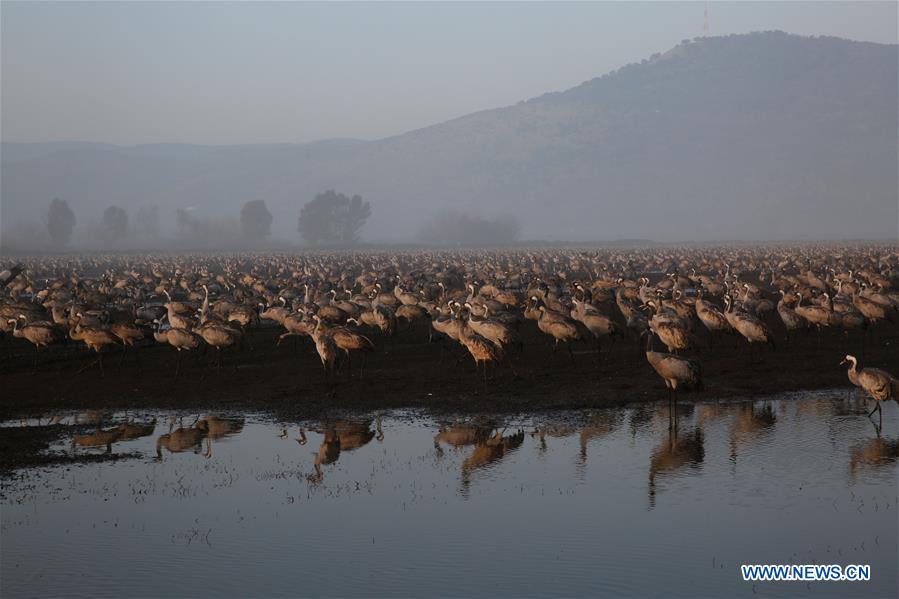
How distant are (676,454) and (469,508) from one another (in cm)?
389

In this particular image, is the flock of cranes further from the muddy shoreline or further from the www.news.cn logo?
the www.news.cn logo

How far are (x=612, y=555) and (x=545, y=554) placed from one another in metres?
0.73

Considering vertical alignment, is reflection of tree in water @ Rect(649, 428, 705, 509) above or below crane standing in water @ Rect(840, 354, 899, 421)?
below

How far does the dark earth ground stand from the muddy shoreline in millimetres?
23

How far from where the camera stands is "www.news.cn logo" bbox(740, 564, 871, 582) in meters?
11.6

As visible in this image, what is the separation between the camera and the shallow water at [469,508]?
38.8 feet

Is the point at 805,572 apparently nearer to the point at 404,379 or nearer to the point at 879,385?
the point at 879,385

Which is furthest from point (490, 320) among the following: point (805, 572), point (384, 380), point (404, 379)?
point (805, 572)

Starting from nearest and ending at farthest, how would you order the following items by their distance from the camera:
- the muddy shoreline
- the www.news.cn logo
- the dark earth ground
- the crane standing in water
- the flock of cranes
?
the www.news.cn logo → the crane standing in water → the dark earth ground → the muddy shoreline → the flock of cranes

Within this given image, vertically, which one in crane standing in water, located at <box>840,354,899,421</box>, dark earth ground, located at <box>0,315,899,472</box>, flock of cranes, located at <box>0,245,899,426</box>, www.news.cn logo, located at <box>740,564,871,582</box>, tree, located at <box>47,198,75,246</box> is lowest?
www.news.cn logo, located at <box>740,564,871,582</box>

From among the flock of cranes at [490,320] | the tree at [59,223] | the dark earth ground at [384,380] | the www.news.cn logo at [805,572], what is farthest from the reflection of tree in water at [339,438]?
the tree at [59,223]

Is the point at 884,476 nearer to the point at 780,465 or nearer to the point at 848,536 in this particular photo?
the point at 780,465

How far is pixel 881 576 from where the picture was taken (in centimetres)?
1155

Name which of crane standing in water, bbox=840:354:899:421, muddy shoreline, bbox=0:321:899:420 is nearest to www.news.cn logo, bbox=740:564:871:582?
crane standing in water, bbox=840:354:899:421
